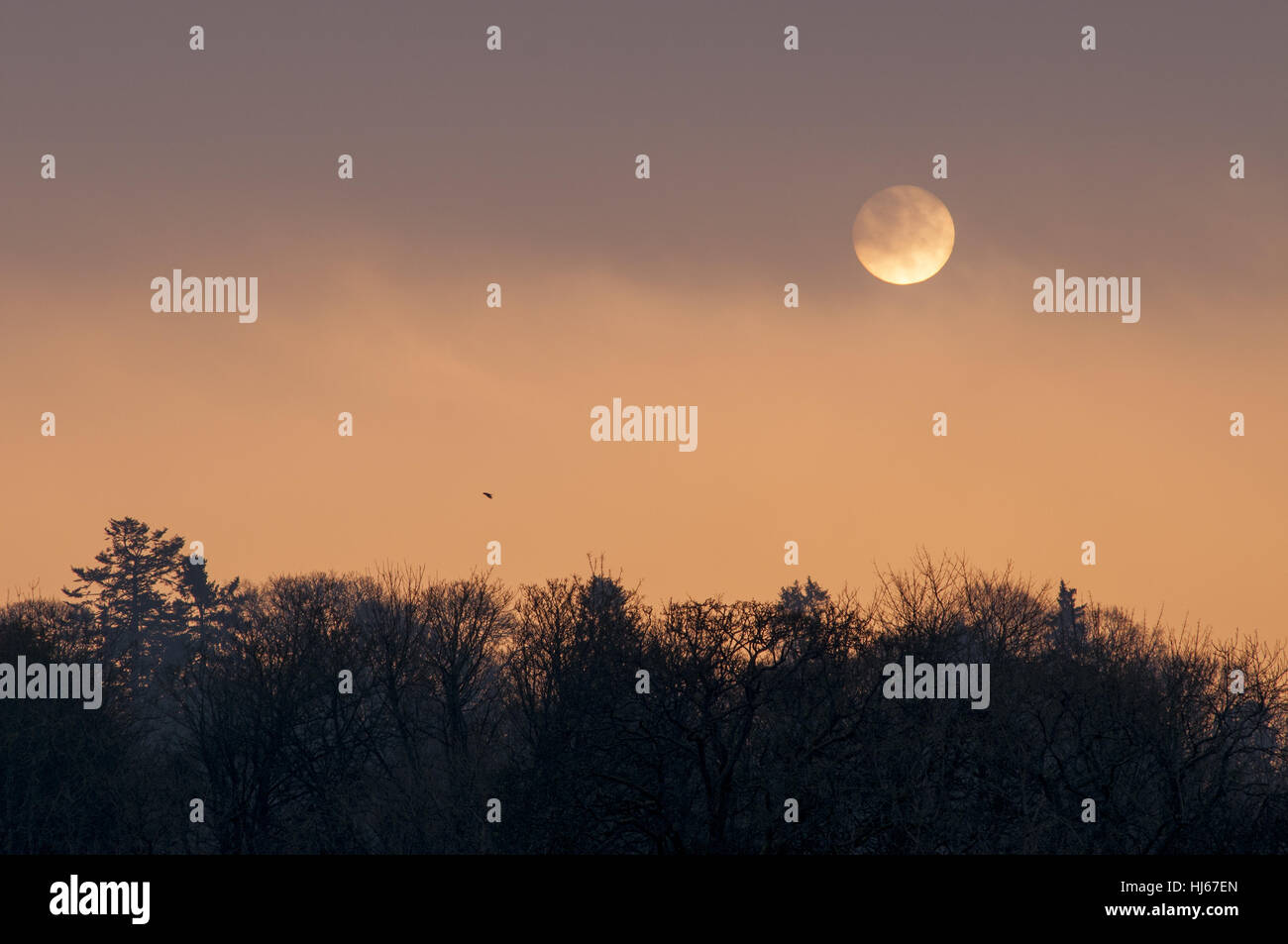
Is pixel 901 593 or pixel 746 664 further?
pixel 901 593

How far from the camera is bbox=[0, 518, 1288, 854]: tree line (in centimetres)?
4528

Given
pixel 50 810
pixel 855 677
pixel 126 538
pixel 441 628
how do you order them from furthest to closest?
pixel 126 538 < pixel 441 628 < pixel 50 810 < pixel 855 677

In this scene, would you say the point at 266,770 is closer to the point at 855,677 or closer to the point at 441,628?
the point at 441,628

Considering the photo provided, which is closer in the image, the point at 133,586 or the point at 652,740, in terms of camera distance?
Answer: the point at 652,740

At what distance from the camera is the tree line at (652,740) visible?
149 ft

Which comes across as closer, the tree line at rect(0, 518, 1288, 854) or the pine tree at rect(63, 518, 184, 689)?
the tree line at rect(0, 518, 1288, 854)

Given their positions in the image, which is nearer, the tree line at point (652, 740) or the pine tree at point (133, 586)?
the tree line at point (652, 740)

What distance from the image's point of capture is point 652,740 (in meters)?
44.0

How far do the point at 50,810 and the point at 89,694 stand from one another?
5.52 m

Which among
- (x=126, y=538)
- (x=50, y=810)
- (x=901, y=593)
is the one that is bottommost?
(x=50, y=810)
